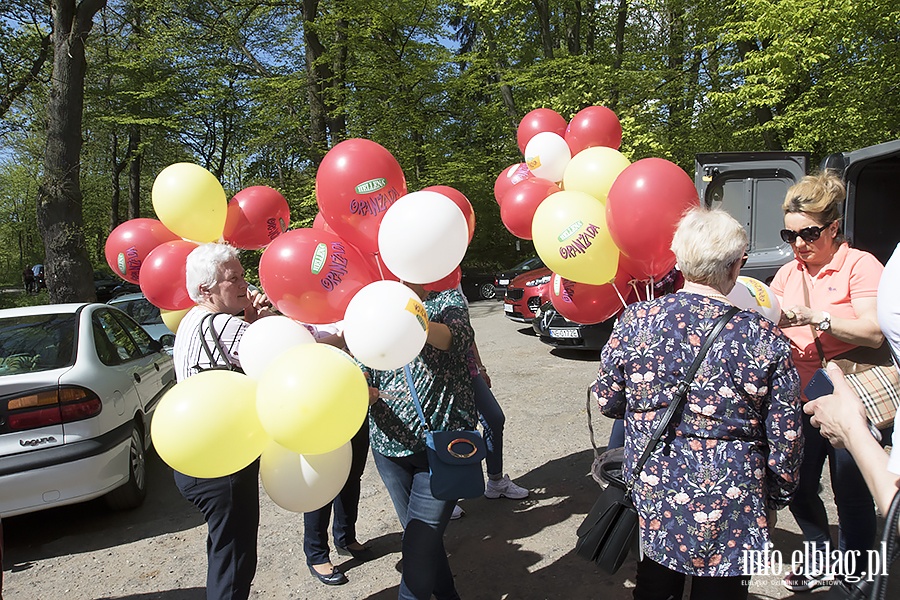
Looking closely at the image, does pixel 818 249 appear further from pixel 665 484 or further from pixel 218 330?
pixel 218 330

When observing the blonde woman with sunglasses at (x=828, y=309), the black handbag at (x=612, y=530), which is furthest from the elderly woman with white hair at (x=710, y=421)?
the blonde woman with sunglasses at (x=828, y=309)

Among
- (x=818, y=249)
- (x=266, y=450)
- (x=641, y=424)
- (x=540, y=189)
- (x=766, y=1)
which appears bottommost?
(x=266, y=450)

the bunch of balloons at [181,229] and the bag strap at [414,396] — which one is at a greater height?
the bunch of balloons at [181,229]

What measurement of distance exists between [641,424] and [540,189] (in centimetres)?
181

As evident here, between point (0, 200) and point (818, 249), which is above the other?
point (0, 200)

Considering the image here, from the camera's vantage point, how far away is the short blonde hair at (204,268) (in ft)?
8.13

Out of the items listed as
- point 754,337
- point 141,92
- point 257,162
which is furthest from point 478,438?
point 257,162

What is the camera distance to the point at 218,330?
241 cm

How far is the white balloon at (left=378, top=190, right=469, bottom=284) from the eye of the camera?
2.18 metres

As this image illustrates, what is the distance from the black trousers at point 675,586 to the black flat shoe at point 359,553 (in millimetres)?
1766

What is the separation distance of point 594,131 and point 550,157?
48 centimetres

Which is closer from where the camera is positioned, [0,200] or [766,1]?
[766,1]

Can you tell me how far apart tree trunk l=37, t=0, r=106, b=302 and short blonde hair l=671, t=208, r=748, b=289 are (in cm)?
818

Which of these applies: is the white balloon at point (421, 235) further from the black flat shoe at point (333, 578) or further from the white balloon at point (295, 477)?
the black flat shoe at point (333, 578)
